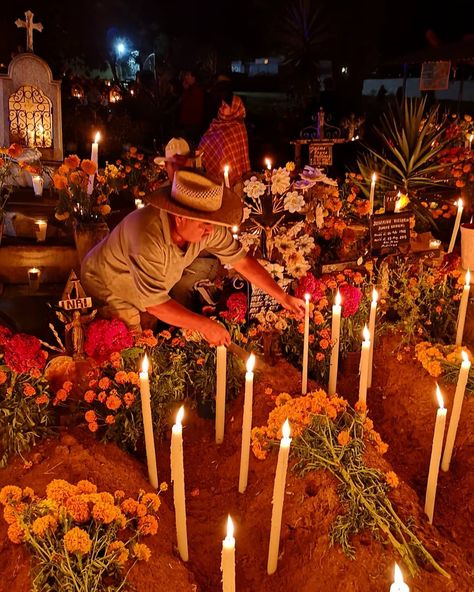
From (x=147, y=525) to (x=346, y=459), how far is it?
101 centimetres

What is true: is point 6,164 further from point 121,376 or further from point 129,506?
point 129,506

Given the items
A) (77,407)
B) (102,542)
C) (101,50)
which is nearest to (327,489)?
(102,542)

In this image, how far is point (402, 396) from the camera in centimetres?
422

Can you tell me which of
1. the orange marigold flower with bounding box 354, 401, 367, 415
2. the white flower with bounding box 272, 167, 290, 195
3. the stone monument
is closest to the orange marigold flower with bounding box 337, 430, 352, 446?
the orange marigold flower with bounding box 354, 401, 367, 415

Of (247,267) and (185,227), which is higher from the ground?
(185,227)

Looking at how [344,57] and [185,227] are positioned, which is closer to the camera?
[185,227]

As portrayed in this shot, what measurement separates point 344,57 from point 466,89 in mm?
11383

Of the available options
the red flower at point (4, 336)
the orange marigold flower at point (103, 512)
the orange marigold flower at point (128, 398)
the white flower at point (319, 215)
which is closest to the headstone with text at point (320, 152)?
the white flower at point (319, 215)

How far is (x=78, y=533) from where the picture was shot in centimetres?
240

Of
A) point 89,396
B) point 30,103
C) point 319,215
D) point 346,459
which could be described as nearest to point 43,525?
point 89,396

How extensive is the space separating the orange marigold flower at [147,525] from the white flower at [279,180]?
7.31 feet

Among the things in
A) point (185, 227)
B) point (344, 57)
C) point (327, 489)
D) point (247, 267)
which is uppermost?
point (344, 57)

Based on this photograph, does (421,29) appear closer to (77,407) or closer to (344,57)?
(344,57)

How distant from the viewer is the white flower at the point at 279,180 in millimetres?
4211
